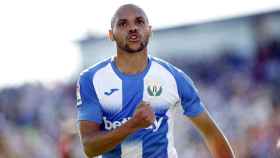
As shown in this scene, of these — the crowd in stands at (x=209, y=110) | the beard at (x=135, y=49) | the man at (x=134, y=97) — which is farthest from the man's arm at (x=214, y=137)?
the crowd in stands at (x=209, y=110)

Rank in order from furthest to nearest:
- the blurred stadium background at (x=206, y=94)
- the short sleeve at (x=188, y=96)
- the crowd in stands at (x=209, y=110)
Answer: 1. the blurred stadium background at (x=206, y=94)
2. the crowd in stands at (x=209, y=110)
3. the short sleeve at (x=188, y=96)

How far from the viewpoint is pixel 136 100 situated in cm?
821

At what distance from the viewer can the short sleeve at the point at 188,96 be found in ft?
27.3

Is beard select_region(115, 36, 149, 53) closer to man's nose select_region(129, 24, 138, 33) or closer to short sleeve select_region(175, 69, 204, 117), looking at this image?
man's nose select_region(129, 24, 138, 33)

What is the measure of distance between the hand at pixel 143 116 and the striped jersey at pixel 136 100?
470 millimetres

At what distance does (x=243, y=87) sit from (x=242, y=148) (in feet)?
5.48

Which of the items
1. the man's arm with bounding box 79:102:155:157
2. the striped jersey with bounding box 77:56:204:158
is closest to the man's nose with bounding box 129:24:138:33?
the striped jersey with bounding box 77:56:204:158

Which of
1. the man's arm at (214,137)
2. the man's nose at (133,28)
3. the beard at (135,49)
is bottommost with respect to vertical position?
the man's arm at (214,137)

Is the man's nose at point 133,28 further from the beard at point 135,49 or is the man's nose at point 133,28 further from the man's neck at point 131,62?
the man's neck at point 131,62

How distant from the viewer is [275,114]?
585 inches

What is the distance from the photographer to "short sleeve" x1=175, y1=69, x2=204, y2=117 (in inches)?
327

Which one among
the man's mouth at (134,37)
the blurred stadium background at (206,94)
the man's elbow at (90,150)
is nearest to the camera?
the man's elbow at (90,150)

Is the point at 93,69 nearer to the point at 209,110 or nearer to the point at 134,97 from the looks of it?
the point at 134,97

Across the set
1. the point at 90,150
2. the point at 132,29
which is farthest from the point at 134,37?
the point at 90,150
